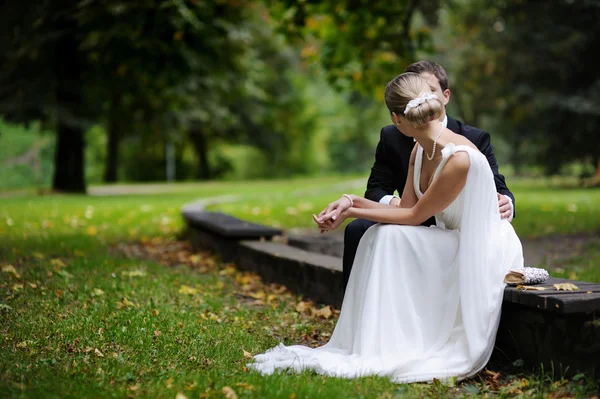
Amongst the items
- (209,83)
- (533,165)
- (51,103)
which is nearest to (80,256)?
(51,103)

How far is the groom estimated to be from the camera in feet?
14.3

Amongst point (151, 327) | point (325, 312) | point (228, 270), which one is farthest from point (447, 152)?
point (228, 270)

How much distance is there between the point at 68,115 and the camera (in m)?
18.0

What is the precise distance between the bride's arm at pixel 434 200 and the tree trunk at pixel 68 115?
49.7 feet

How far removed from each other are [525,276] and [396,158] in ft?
4.60

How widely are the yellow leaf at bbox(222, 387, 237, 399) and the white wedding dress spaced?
0.54 m

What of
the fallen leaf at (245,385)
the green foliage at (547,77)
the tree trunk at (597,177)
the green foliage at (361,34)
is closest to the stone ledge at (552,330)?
the fallen leaf at (245,385)

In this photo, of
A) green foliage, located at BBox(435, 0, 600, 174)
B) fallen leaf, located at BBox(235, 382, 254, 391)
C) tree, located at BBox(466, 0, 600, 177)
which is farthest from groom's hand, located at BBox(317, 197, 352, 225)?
tree, located at BBox(466, 0, 600, 177)

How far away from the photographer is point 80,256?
25.7 feet

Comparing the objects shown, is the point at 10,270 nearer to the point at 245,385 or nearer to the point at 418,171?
the point at 245,385

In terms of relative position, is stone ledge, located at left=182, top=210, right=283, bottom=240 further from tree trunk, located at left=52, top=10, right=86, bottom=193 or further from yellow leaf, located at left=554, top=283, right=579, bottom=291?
tree trunk, located at left=52, top=10, right=86, bottom=193

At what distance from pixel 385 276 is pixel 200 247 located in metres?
5.63

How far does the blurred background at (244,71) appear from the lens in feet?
42.3

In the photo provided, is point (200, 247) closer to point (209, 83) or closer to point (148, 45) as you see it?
point (148, 45)
